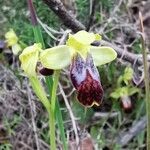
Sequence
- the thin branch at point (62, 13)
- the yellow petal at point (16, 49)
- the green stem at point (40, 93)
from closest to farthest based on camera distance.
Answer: the green stem at point (40, 93) → the thin branch at point (62, 13) → the yellow petal at point (16, 49)

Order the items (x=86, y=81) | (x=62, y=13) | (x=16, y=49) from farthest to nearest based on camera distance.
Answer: (x=16, y=49), (x=62, y=13), (x=86, y=81)

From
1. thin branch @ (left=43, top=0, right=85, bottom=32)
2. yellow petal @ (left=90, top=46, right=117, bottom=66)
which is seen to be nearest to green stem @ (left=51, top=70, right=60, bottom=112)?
yellow petal @ (left=90, top=46, right=117, bottom=66)

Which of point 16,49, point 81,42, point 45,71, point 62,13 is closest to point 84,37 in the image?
point 81,42

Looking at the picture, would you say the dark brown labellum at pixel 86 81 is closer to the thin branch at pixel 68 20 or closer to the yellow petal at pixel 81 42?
the yellow petal at pixel 81 42

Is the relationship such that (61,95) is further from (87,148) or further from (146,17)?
(146,17)

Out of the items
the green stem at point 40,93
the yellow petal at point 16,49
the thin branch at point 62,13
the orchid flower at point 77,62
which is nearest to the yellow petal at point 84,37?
the orchid flower at point 77,62

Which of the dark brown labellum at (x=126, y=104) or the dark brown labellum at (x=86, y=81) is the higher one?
the dark brown labellum at (x=86, y=81)

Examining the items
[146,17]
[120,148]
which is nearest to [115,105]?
[120,148]

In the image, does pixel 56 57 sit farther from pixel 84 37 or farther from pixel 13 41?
pixel 13 41
